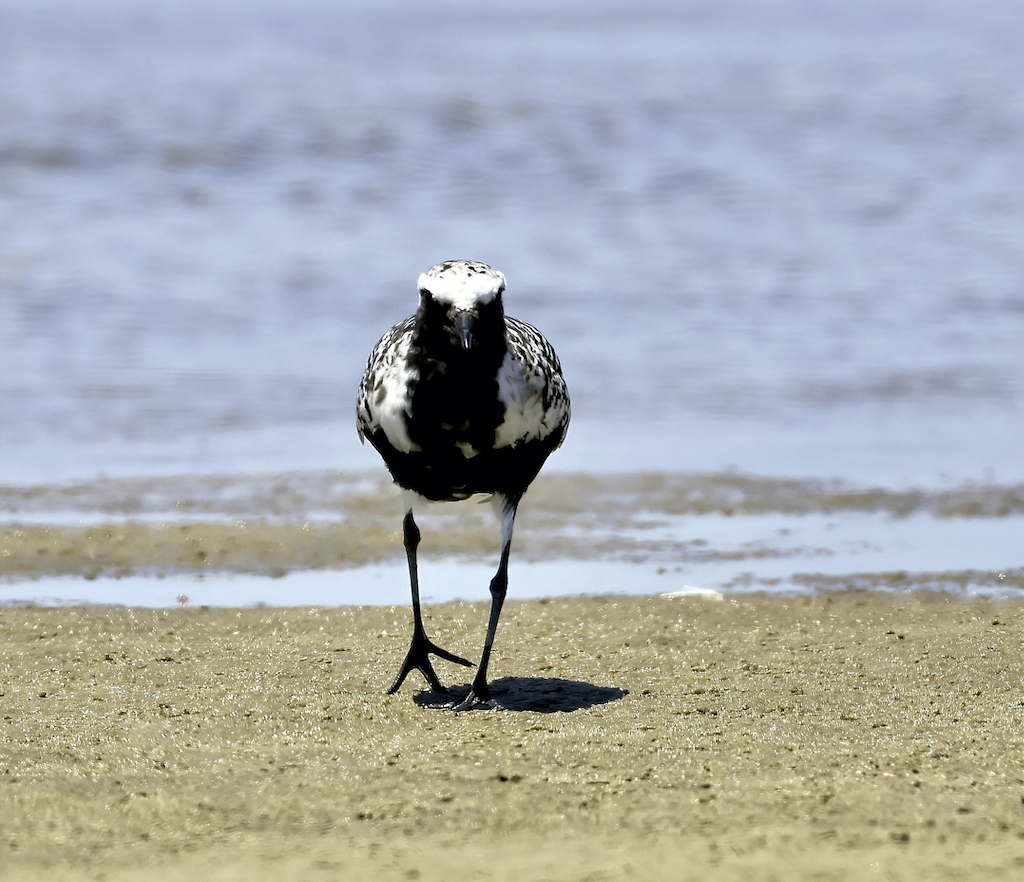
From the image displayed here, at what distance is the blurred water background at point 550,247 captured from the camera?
1124 cm

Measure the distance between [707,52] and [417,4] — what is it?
847 inches

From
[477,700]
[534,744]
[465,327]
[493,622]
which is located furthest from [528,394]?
[534,744]

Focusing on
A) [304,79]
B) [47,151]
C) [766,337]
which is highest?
[304,79]

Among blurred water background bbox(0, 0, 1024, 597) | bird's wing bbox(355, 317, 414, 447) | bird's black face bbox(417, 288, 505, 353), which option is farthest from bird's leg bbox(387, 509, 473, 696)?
blurred water background bbox(0, 0, 1024, 597)

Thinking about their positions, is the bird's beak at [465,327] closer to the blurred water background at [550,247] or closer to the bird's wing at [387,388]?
the bird's wing at [387,388]

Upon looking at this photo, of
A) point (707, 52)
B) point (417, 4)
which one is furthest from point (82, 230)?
point (417, 4)

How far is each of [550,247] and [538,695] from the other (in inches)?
A: 483

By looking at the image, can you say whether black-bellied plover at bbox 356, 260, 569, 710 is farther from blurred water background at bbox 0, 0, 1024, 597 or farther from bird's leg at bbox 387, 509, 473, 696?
blurred water background at bbox 0, 0, 1024, 597

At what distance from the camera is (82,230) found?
18.3m

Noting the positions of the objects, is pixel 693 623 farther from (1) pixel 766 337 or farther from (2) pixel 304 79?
(2) pixel 304 79

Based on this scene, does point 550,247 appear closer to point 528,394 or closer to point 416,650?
point 416,650

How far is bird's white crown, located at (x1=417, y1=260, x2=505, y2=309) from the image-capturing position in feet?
18.9

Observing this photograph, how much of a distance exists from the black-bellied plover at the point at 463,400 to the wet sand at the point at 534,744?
2.29 ft

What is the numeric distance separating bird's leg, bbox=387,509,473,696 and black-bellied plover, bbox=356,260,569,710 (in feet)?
0.16
